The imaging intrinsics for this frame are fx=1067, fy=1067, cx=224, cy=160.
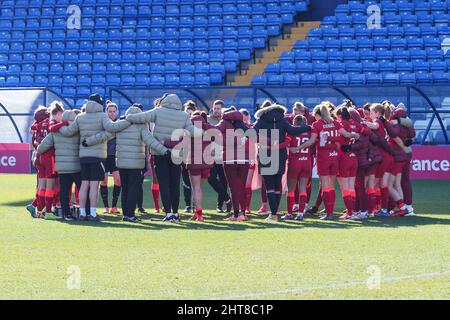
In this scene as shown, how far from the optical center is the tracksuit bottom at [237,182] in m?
16.5

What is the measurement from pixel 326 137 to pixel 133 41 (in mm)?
20716

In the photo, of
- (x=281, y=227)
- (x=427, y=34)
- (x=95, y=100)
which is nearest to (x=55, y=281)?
(x=281, y=227)

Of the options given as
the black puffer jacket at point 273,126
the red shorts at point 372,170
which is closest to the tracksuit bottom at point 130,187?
the black puffer jacket at point 273,126

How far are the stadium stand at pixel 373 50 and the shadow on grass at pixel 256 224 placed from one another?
1503 centimetres

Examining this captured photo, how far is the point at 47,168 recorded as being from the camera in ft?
55.8

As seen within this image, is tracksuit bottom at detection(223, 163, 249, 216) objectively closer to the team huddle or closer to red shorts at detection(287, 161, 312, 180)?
the team huddle

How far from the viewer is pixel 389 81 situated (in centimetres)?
3125

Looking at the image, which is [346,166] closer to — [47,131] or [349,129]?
[349,129]

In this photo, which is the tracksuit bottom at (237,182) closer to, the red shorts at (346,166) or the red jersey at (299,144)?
the red jersey at (299,144)

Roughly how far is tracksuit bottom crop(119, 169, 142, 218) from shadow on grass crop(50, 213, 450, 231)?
246 millimetres

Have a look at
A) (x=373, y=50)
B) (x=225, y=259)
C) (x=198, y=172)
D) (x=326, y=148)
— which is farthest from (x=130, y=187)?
(x=373, y=50)

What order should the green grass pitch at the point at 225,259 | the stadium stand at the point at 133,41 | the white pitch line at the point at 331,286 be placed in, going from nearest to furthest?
the white pitch line at the point at 331,286
the green grass pitch at the point at 225,259
the stadium stand at the point at 133,41

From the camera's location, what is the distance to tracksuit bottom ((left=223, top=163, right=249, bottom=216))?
54.2ft
